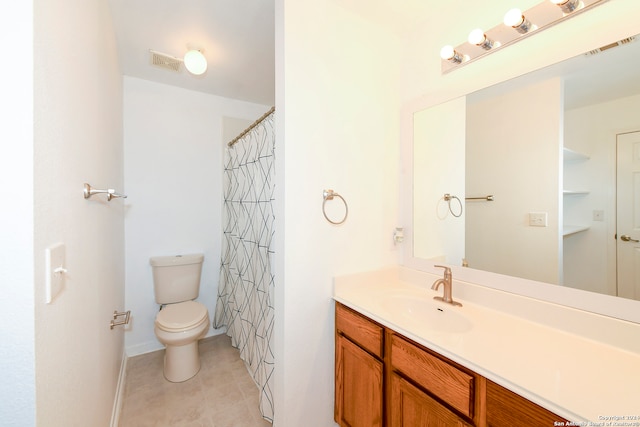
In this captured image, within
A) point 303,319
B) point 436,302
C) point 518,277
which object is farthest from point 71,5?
point 518,277

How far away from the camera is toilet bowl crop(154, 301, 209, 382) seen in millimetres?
1862

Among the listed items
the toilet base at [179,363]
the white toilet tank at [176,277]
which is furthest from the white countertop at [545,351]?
the white toilet tank at [176,277]

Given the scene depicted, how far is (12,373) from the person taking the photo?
504 mm

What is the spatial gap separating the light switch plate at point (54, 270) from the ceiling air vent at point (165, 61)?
6.01 ft

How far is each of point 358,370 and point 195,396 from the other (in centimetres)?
132

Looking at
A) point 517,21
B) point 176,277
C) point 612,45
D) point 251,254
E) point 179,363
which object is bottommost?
point 179,363

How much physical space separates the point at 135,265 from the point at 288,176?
1.94 meters

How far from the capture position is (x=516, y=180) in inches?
48.9

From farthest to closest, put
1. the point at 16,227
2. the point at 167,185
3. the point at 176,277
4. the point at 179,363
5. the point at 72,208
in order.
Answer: the point at 167,185 < the point at 176,277 < the point at 179,363 < the point at 72,208 < the point at 16,227

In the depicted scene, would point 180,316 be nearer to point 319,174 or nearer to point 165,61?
point 319,174

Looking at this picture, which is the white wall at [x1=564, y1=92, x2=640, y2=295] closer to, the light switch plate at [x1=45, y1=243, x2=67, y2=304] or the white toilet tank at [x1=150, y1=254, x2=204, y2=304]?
the light switch plate at [x1=45, y1=243, x2=67, y2=304]

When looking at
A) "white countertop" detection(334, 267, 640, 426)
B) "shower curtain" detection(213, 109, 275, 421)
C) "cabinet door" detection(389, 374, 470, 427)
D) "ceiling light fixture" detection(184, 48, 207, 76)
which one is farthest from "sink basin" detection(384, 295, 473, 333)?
"ceiling light fixture" detection(184, 48, 207, 76)

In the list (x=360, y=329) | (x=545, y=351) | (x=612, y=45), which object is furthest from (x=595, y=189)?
(x=360, y=329)

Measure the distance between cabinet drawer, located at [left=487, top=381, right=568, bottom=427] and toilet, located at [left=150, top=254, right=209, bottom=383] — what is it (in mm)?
1879
